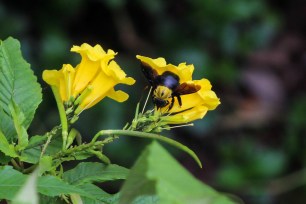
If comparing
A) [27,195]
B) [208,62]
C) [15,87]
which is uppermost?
[208,62]

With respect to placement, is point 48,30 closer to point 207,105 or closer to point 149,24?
point 149,24

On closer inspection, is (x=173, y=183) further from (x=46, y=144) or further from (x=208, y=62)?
(x=208, y=62)

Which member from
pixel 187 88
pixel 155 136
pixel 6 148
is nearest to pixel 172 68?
pixel 187 88

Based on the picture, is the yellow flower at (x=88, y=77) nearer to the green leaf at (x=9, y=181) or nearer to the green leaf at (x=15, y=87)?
the green leaf at (x=15, y=87)

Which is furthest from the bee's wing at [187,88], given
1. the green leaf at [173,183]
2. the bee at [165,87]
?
the green leaf at [173,183]

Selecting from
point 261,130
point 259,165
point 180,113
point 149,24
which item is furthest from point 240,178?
point 180,113

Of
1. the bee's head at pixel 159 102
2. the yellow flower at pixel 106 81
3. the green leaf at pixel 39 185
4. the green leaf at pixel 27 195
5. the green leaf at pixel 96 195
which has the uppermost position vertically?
the bee's head at pixel 159 102
